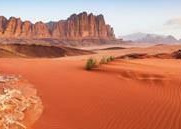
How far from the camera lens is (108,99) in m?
9.51

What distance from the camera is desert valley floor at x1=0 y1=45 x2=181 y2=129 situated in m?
7.59

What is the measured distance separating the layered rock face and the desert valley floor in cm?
12868

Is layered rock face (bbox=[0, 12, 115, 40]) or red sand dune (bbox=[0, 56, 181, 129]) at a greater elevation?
layered rock face (bbox=[0, 12, 115, 40])

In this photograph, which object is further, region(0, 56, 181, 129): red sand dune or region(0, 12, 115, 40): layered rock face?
region(0, 12, 115, 40): layered rock face

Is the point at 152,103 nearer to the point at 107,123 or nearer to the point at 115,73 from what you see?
the point at 107,123

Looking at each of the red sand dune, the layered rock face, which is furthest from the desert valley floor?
the layered rock face

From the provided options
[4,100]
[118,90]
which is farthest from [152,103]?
[4,100]

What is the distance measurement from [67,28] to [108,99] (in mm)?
146454

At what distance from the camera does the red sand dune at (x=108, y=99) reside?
7586mm

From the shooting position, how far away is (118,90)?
10.7 meters

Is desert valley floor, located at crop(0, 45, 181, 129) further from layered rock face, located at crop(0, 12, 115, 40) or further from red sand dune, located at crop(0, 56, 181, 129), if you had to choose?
layered rock face, located at crop(0, 12, 115, 40)

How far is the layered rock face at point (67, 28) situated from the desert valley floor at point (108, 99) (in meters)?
129

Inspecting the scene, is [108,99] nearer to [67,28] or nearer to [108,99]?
[108,99]

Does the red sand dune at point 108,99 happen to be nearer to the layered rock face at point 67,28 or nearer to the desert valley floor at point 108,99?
the desert valley floor at point 108,99
